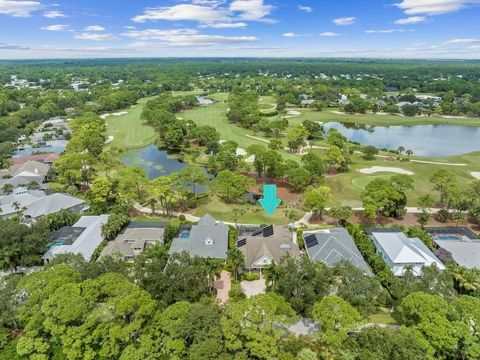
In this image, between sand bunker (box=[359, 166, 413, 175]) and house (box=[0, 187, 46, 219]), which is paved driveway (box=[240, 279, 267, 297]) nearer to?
house (box=[0, 187, 46, 219])

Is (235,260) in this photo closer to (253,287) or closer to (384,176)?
(253,287)

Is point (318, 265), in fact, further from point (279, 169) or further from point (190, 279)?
point (279, 169)

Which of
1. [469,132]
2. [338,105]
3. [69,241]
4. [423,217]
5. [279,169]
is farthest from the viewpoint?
[338,105]

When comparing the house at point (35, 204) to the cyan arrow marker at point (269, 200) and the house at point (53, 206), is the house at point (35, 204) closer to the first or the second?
the house at point (53, 206)

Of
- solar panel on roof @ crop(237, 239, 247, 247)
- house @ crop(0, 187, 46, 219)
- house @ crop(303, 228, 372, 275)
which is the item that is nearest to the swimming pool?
house @ crop(303, 228, 372, 275)

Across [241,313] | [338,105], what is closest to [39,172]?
[241,313]

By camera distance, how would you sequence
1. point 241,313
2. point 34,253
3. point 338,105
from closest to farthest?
point 241,313, point 34,253, point 338,105

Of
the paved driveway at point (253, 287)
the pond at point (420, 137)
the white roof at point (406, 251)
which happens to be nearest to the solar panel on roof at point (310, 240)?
the white roof at point (406, 251)

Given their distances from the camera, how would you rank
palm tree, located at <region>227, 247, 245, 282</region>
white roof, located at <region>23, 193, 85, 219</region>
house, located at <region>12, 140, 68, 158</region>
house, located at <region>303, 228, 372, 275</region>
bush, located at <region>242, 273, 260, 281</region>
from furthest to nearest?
house, located at <region>12, 140, 68, 158</region>
white roof, located at <region>23, 193, 85, 219</region>
house, located at <region>303, 228, 372, 275</region>
bush, located at <region>242, 273, 260, 281</region>
palm tree, located at <region>227, 247, 245, 282</region>
